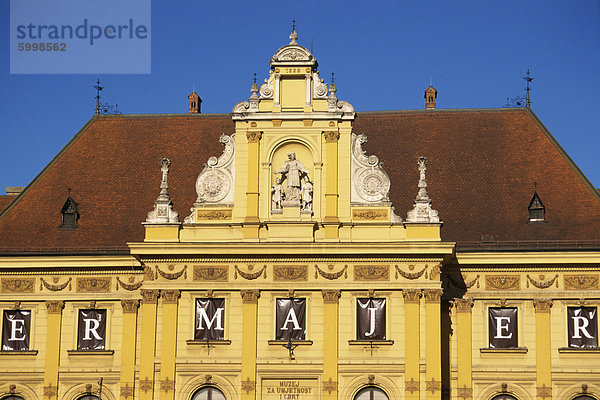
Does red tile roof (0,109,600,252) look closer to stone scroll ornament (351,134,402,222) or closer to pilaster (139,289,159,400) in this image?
stone scroll ornament (351,134,402,222)

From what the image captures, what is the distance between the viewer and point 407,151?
46.2m

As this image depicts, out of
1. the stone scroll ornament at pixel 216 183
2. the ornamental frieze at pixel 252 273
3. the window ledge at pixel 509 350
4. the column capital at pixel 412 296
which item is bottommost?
the window ledge at pixel 509 350

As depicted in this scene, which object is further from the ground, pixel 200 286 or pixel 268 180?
pixel 268 180

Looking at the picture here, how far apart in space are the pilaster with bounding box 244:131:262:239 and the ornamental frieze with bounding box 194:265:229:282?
1392mm

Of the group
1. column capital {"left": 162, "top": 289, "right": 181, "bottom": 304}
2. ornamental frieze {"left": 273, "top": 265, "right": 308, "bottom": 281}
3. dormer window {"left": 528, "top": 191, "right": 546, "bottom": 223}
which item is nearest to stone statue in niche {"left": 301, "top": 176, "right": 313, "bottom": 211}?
ornamental frieze {"left": 273, "top": 265, "right": 308, "bottom": 281}

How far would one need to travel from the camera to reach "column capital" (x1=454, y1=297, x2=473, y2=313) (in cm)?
4181

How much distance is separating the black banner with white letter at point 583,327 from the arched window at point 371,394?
6.98 meters

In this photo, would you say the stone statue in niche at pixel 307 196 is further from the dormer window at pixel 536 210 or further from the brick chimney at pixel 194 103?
the brick chimney at pixel 194 103

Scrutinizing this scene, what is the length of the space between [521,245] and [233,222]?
401 inches

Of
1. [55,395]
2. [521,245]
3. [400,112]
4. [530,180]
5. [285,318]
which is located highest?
[400,112]

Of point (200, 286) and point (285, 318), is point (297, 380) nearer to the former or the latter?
point (285, 318)

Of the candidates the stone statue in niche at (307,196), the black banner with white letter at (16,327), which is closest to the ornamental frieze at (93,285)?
the black banner with white letter at (16,327)

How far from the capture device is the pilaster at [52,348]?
41875 millimetres

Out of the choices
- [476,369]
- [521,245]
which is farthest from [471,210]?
[476,369]
